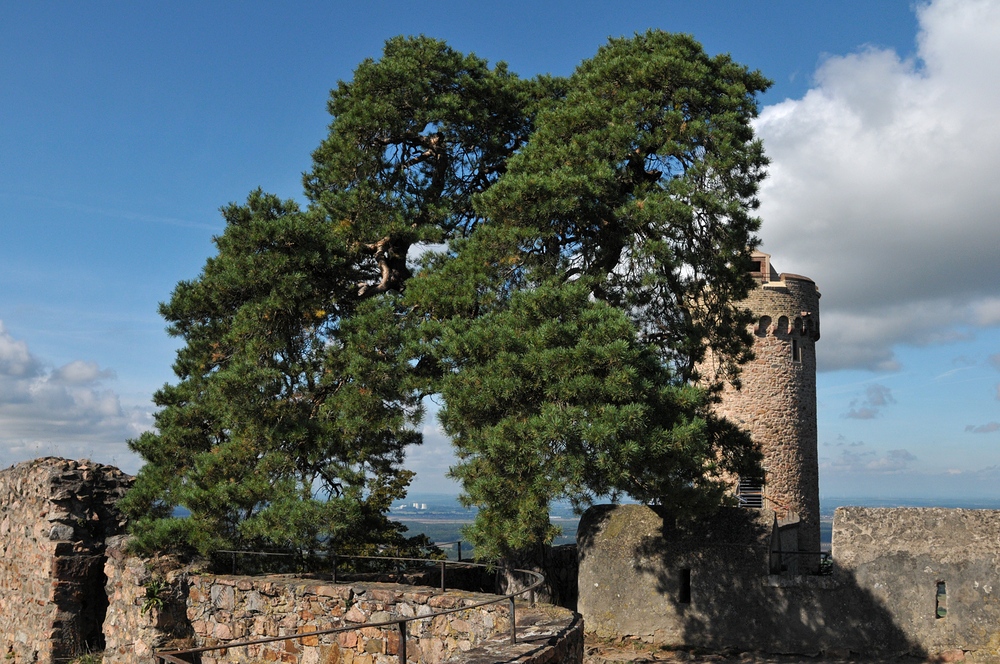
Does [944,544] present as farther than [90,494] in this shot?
No

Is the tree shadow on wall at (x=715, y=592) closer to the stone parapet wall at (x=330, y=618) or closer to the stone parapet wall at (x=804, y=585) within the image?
the stone parapet wall at (x=804, y=585)

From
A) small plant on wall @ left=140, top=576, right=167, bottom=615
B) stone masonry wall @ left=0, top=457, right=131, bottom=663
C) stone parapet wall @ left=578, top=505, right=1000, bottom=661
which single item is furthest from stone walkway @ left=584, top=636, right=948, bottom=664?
stone masonry wall @ left=0, top=457, right=131, bottom=663

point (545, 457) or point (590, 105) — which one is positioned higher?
point (590, 105)

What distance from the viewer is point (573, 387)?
35.3 feet

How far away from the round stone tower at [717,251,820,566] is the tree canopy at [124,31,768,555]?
31.7ft

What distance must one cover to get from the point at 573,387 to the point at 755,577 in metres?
5.49

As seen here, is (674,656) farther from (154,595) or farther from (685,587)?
(154,595)

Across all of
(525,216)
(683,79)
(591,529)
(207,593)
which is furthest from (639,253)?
(207,593)

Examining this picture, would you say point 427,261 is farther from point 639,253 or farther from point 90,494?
point 90,494

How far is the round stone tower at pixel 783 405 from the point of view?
23.7 metres

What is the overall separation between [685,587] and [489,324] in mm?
6165

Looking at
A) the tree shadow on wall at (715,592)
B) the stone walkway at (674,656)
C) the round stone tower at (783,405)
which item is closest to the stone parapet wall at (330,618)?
the stone walkway at (674,656)

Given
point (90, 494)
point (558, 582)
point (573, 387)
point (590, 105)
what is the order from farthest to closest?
point (558, 582), point (90, 494), point (590, 105), point (573, 387)

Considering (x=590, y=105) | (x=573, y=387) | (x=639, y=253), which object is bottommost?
(x=573, y=387)
